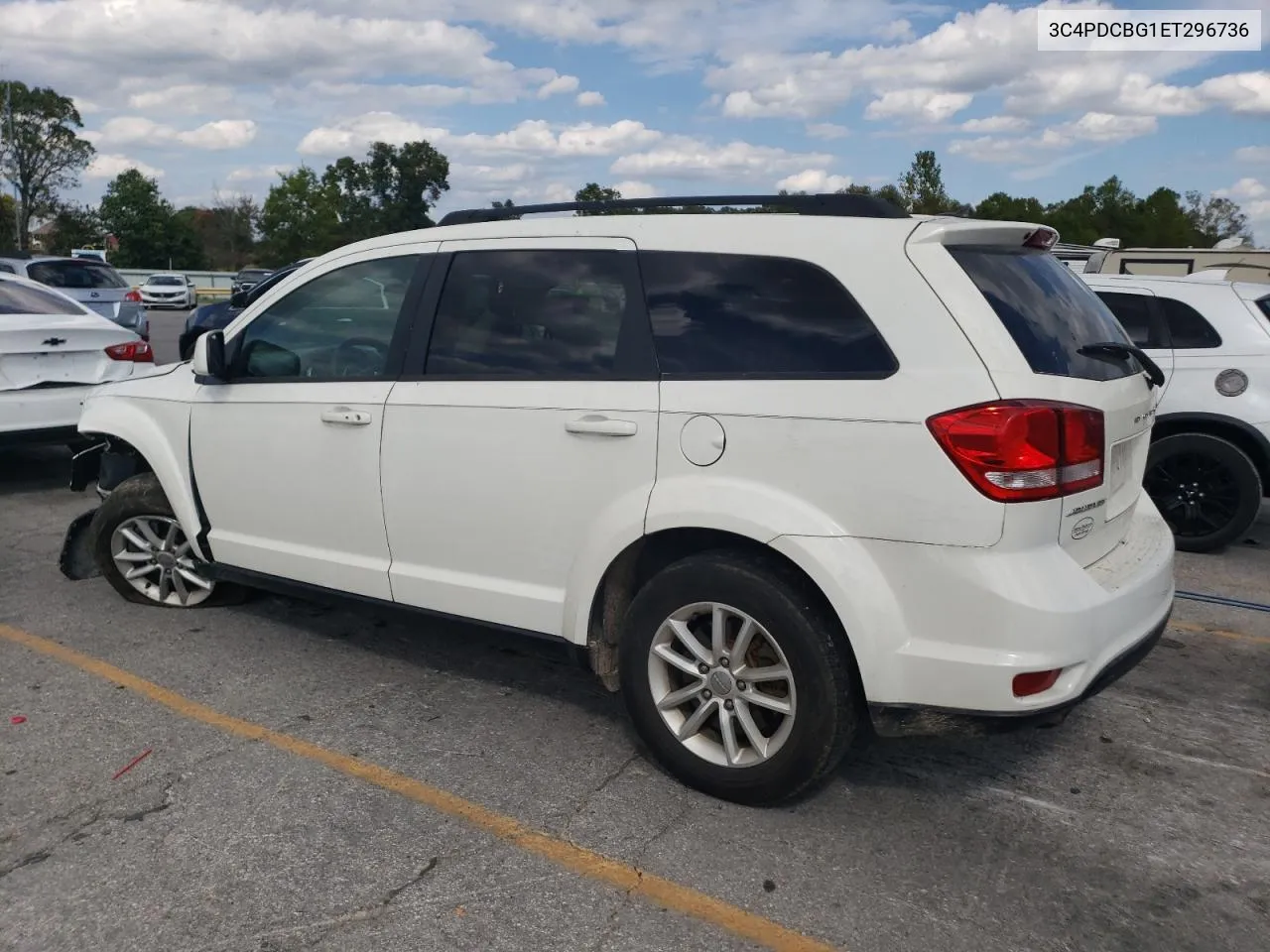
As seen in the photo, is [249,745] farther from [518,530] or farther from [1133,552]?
[1133,552]

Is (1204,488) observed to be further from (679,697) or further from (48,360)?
(48,360)

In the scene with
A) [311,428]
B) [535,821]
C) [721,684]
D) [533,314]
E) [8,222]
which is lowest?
[535,821]

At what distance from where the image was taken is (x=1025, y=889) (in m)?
2.95

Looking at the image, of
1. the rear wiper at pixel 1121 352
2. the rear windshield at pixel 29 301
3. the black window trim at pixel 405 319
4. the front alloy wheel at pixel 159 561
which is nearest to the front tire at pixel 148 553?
the front alloy wheel at pixel 159 561

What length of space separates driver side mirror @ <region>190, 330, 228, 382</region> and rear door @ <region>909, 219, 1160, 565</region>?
294cm

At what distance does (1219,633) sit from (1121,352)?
8.10 feet

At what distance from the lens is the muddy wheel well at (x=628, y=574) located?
3.37m

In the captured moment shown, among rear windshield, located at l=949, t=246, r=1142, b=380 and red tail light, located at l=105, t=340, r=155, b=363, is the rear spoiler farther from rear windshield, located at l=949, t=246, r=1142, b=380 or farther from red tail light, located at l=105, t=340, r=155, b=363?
red tail light, located at l=105, t=340, r=155, b=363

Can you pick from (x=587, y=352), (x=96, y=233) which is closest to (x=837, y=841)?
(x=587, y=352)

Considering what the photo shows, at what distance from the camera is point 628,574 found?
359 cm

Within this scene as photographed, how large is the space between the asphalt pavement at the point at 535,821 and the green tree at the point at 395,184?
75.3m

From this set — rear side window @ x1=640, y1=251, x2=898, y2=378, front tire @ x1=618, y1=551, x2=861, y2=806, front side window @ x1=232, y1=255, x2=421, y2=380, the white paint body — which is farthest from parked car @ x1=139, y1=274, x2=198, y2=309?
front tire @ x1=618, y1=551, x2=861, y2=806

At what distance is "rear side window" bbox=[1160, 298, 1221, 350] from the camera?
6809mm

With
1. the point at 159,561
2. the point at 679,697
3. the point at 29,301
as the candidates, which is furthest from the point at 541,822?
the point at 29,301
